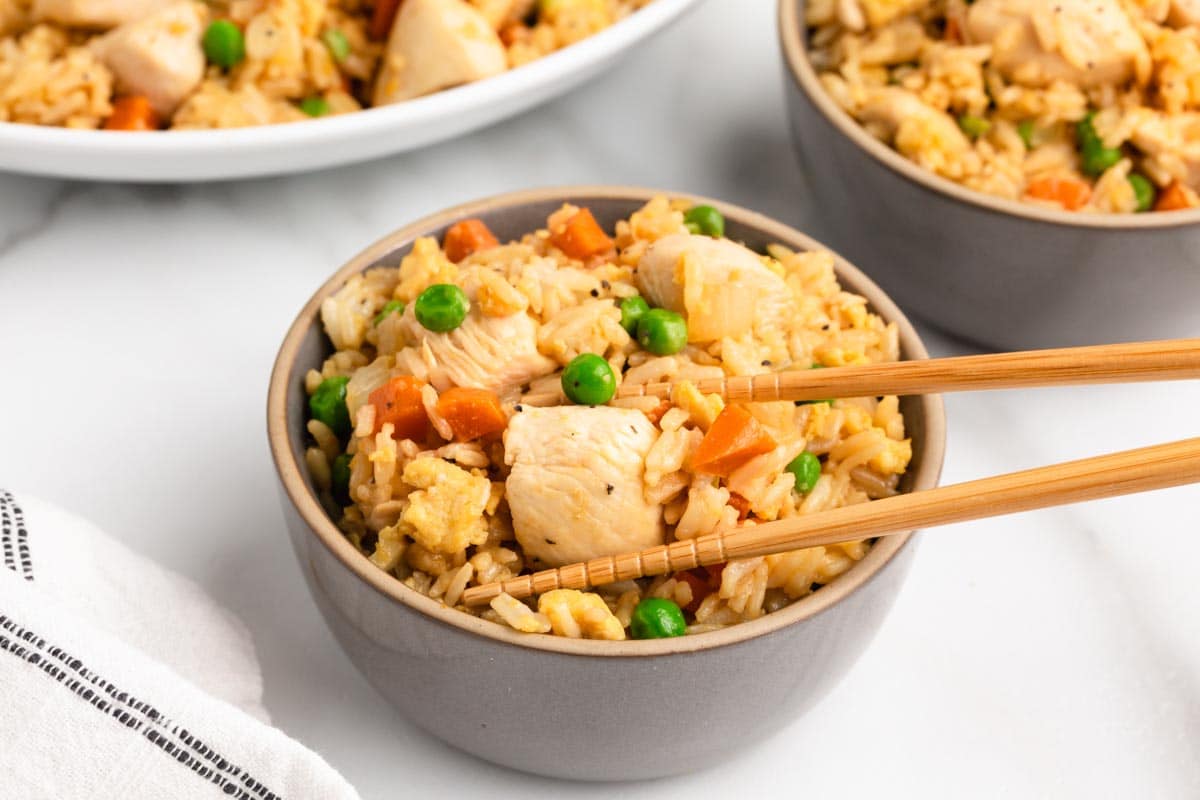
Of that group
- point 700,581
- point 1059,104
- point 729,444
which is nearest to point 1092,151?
point 1059,104

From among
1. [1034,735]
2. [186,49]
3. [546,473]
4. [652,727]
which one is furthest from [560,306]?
[186,49]

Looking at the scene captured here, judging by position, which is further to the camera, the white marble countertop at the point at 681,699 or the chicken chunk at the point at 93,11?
the chicken chunk at the point at 93,11

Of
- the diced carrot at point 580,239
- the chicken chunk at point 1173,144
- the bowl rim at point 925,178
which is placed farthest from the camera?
the chicken chunk at point 1173,144

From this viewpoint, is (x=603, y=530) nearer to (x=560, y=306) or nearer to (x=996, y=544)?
(x=560, y=306)

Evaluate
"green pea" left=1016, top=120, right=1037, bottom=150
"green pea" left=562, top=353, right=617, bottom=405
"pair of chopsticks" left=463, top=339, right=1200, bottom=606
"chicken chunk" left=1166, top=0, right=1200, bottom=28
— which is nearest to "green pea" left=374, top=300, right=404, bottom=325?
"green pea" left=562, top=353, right=617, bottom=405

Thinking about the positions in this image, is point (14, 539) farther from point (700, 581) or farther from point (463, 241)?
point (700, 581)

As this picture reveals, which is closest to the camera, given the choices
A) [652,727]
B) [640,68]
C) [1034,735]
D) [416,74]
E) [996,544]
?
[652,727]

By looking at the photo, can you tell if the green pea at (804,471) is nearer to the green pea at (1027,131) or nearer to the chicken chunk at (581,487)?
the chicken chunk at (581,487)

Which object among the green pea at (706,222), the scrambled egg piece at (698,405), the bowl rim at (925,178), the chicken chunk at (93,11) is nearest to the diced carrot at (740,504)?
the scrambled egg piece at (698,405)
